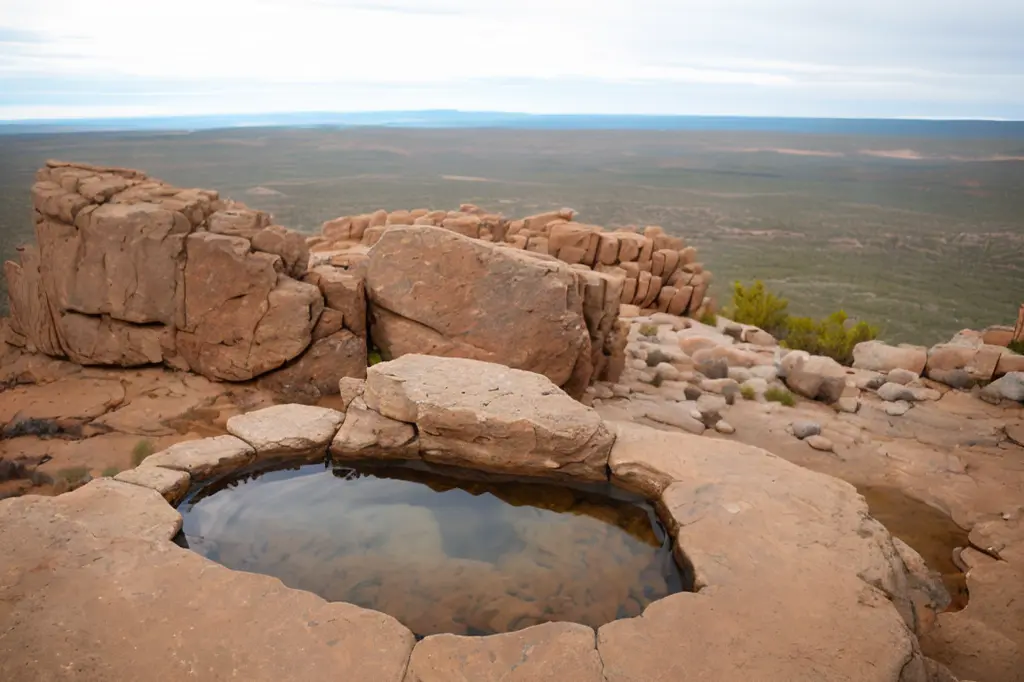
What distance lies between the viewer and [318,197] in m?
43.3

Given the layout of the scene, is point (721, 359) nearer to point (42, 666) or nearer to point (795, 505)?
point (795, 505)

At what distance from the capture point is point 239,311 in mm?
8047

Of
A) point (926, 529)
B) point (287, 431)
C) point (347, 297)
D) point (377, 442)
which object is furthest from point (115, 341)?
point (926, 529)

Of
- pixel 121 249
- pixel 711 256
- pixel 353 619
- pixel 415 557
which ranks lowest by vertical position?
pixel 711 256

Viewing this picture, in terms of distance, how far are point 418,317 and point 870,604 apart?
579 centimetres

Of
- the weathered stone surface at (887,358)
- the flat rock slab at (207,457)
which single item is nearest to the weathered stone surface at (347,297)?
the flat rock slab at (207,457)

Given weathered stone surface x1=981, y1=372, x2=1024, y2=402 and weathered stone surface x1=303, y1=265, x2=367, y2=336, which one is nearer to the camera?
weathered stone surface x1=303, y1=265, x2=367, y2=336

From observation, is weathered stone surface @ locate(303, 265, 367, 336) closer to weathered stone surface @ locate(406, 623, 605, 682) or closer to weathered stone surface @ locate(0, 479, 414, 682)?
weathered stone surface @ locate(0, 479, 414, 682)

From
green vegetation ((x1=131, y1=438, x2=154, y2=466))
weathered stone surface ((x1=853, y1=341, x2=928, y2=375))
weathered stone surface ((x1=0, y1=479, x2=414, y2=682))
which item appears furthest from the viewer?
weathered stone surface ((x1=853, y1=341, x2=928, y2=375))

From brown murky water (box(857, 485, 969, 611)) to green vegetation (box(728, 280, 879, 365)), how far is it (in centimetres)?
619

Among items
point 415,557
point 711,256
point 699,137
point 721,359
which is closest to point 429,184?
point 711,256

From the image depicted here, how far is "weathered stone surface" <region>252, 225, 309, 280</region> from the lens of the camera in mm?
8383

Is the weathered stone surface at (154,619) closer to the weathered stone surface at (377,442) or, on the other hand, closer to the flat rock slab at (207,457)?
the flat rock slab at (207,457)

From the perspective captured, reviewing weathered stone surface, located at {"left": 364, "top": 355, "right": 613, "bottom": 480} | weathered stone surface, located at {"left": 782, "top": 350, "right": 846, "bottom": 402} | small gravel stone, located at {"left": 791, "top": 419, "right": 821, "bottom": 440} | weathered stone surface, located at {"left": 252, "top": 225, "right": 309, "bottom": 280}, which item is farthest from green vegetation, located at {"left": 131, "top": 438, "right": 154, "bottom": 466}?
weathered stone surface, located at {"left": 782, "top": 350, "right": 846, "bottom": 402}
